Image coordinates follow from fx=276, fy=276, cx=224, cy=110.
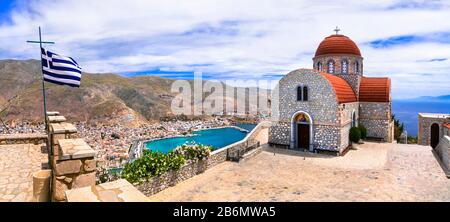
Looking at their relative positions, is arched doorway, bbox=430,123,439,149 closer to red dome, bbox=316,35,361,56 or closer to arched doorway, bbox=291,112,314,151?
red dome, bbox=316,35,361,56

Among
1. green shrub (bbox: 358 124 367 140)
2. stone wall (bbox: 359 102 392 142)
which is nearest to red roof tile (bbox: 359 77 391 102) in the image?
stone wall (bbox: 359 102 392 142)

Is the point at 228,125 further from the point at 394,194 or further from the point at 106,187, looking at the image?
the point at 106,187

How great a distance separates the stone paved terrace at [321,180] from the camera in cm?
1005

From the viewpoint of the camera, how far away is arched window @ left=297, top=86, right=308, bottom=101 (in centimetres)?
1745

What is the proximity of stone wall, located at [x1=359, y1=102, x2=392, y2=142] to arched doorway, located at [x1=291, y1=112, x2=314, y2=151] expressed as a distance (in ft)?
21.4

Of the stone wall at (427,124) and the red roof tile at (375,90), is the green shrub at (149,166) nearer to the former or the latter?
the red roof tile at (375,90)

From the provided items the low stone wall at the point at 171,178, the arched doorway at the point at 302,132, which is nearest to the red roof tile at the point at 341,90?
the arched doorway at the point at 302,132

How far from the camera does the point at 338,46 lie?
21500mm

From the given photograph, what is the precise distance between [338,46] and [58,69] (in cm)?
1924

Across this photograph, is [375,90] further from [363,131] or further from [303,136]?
[303,136]

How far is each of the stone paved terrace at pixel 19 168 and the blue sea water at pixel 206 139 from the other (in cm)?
2402

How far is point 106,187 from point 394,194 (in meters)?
10.3

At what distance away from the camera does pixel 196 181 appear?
11.5 metres
